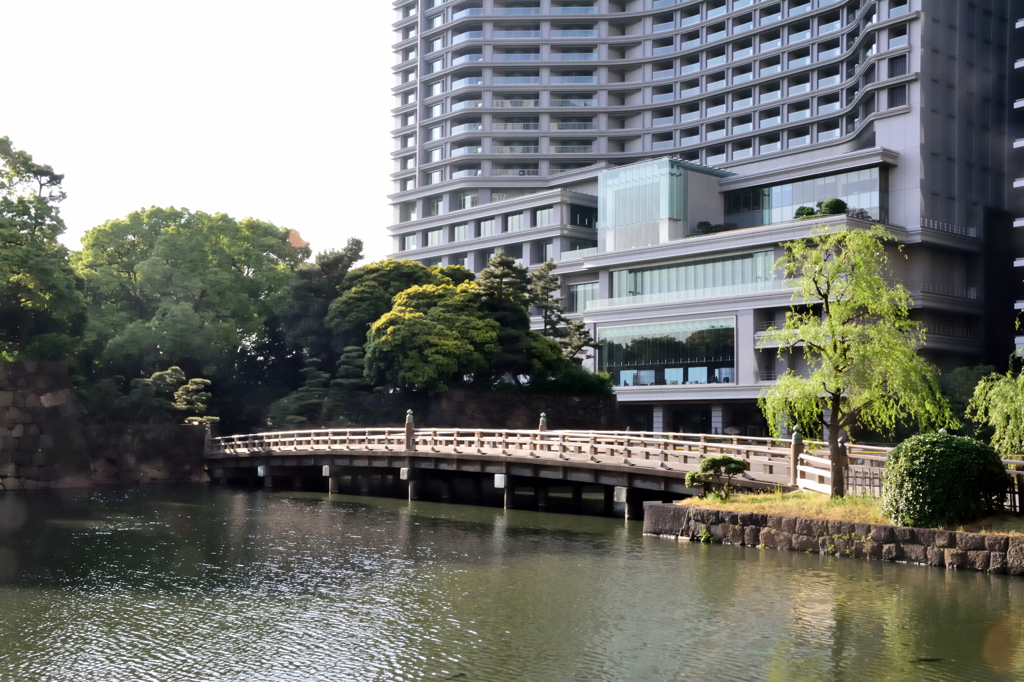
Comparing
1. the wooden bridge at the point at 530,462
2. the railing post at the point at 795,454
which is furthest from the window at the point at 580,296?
the railing post at the point at 795,454

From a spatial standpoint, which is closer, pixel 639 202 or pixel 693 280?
pixel 693 280

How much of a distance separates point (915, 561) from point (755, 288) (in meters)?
45.6

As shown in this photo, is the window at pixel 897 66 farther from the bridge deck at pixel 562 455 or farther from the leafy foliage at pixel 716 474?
the leafy foliage at pixel 716 474

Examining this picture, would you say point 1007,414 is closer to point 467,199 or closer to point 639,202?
point 639,202

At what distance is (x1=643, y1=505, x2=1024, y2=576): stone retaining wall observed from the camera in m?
21.0

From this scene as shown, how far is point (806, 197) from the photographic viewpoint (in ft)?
240

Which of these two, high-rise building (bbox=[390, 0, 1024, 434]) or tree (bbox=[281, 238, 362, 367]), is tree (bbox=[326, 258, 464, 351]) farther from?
high-rise building (bbox=[390, 0, 1024, 434])

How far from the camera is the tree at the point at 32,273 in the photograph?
4875 centimetres

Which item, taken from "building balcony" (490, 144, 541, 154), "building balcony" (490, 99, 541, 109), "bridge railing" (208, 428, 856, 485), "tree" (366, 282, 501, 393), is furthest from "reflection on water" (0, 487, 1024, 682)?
"building balcony" (490, 99, 541, 109)

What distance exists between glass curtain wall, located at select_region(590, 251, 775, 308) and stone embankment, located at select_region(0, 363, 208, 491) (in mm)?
35111

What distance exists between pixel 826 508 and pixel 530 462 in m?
13.5

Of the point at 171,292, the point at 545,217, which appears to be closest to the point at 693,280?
the point at 545,217

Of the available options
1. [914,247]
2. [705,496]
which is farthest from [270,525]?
[914,247]

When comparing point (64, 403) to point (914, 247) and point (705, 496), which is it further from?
point (914, 247)
